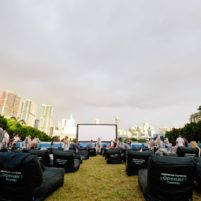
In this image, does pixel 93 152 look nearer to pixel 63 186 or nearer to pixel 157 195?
pixel 63 186

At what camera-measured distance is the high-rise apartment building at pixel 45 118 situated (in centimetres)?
18175

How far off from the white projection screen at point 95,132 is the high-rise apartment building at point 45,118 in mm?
161303

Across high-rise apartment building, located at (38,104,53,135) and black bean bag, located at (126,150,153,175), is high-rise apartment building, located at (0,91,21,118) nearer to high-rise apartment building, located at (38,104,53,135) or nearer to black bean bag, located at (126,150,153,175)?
high-rise apartment building, located at (38,104,53,135)

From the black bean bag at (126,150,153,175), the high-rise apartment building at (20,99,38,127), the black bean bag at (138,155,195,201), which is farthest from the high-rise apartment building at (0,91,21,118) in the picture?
the black bean bag at (138,155,195,201)

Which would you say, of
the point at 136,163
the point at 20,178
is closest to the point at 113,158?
the point at 136,163

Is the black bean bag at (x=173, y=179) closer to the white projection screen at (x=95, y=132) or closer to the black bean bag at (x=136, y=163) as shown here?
the black bean bag at (x=136, y=163)

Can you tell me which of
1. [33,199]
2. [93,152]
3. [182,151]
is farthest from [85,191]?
[93,152]

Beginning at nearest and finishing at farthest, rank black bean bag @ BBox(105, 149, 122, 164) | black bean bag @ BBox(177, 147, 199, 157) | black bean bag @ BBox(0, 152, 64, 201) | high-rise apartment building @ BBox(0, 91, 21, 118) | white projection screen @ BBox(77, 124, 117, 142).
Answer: black bean bag @ BBox(0, 152, 64, 201) < black bean bag @ BBox(177, 147, 199, 157) < black bean bag @ BBox(105, 149, 122, 164) < white projection screen @ BBox(77, 124, 117, 142) < high-rise apartment building @ BBox(0, 91, 21, 118)

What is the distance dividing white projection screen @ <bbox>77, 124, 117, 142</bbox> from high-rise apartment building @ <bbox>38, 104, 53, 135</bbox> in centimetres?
16130

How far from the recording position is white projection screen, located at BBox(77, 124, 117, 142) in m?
27.3

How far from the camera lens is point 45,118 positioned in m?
183

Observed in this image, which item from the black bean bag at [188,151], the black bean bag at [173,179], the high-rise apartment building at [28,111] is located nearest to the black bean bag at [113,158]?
the black bean bag at [188,151]

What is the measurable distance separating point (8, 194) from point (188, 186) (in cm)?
373

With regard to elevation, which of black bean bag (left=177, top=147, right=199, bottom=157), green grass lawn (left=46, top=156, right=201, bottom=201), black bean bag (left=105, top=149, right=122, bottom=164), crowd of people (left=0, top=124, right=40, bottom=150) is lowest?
green grass lawn (left=46, top=156, right=201, bottom=201)
